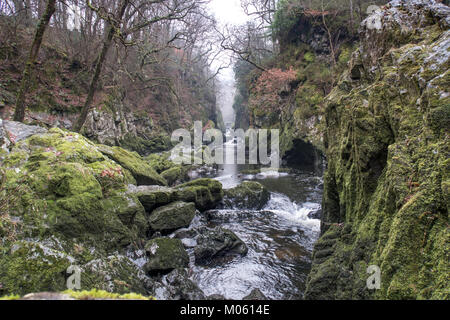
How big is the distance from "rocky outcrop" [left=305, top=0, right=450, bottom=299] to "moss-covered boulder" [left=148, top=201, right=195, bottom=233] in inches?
146

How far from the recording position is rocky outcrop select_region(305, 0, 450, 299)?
220cm

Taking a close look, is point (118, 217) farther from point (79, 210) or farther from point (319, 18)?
point (319, 18)

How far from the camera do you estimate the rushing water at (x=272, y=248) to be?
456 cm

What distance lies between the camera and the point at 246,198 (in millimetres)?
9297

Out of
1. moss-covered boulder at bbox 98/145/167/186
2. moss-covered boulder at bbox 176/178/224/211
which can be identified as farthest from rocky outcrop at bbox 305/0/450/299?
moss-covered boulder at bbox 98/145/167/186

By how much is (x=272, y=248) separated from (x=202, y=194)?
3.34 m

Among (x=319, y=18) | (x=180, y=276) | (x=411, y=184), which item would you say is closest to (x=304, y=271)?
(x=180, y=276)

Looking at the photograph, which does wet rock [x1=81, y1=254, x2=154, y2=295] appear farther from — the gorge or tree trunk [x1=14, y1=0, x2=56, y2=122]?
tree trunk [x1=14, y1=0, x2=56, y2=122]

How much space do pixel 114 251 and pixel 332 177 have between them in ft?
15.3

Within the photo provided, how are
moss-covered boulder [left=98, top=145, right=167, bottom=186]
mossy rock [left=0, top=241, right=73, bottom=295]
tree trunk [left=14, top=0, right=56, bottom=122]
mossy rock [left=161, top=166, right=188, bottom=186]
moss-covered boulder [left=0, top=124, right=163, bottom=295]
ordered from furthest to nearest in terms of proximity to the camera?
mossy rock [left=161, top=166, right=188, bottom=186] < moss-covered boulder [left=98, top=145, right=167, bottom=186] < tree trunk [left=14, top=0, right=56, bottom=122] < moss-covered boulder [left=0, top=124, right=163, bottom=295] < mossy rock [left=0, top=241, right=73, bottom=295]

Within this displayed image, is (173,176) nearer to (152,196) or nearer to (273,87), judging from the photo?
(152,196)

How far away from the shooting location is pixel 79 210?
4.36 metres

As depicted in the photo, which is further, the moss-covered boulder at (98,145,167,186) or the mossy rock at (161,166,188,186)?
the mossy rock at (161,166,188,186)
